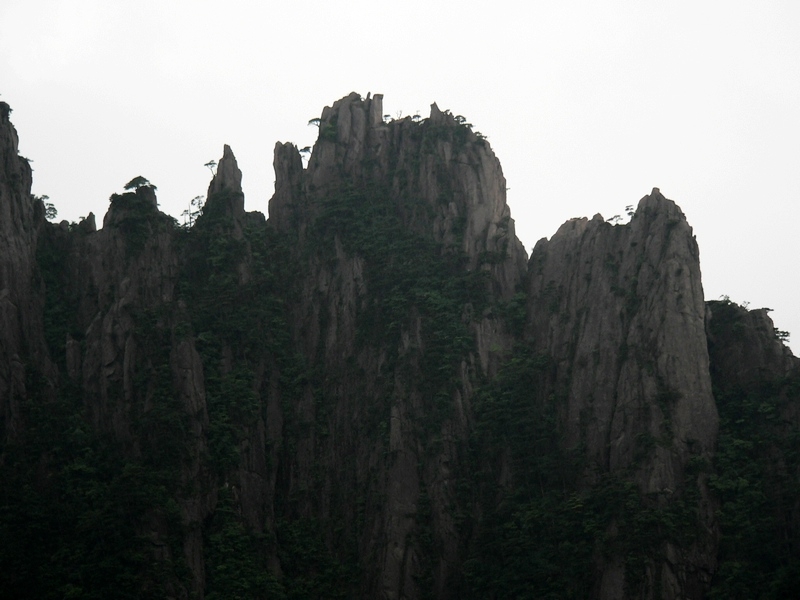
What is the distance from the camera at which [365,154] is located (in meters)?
76.9

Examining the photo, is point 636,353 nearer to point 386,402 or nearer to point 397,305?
point 386,402

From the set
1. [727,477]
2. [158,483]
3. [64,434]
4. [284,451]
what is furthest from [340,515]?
[727,477]

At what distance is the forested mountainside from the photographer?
6031 centimetres

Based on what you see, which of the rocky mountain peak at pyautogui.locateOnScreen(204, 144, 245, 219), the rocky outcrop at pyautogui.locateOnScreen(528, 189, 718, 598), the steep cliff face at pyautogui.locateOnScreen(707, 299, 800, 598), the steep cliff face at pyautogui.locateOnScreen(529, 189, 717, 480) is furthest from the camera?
the rocky mountain peak at pyautogui.locateOnScreen(204, 144, 245, 219)

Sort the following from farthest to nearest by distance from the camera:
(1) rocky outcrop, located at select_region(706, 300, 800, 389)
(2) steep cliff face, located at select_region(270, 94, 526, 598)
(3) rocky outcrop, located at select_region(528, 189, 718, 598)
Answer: (2) steep cliff face, located at select_region(270, 94, 526, 598) < (1) rocky outcrop, located at select_region(706, 300, 800, 389) < (3) rocky outcrop, located at select_region(528, 189, 718, 598)

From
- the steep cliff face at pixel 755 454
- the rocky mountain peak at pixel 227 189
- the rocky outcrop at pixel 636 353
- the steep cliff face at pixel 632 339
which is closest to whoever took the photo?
the steep cliff face at pixel 755 454

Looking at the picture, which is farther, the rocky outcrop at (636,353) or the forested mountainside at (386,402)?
the rocky outcrop at (636,353)

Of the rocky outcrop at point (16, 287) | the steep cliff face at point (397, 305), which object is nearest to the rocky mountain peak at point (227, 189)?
the steep cliff face at point (397, 305)

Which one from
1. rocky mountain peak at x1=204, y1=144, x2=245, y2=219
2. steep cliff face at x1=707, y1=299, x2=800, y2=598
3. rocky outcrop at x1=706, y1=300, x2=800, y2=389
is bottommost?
steep cliff face at x1=707, y1=299, x2=800, y2=598

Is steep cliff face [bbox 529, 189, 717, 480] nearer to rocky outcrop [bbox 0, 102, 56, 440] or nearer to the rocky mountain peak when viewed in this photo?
the rocky mountain peak

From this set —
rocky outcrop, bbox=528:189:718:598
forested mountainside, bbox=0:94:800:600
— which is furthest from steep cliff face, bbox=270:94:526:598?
rocky outcrop, bbox=528:189:718:598

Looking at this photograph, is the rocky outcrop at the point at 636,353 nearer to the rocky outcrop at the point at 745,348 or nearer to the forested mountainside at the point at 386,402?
the forested mountainside at the point at 386,402

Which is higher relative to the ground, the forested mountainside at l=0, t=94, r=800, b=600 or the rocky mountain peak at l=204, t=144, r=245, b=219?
the rocky mountain peak at l=204, t=144, r=245, b=219

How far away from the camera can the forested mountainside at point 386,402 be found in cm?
6031
